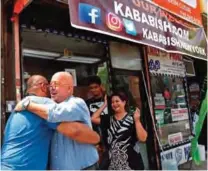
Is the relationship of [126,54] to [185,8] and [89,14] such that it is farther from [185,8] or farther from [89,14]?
[89,14]

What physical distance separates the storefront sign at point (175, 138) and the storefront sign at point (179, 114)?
1.18 ft

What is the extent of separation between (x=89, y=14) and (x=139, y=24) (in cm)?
97

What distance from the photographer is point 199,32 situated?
5387 mm

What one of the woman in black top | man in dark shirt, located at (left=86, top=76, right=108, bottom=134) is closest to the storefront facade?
man in dark shirt, located at (left=86, top=76, right=108, bottom=134)

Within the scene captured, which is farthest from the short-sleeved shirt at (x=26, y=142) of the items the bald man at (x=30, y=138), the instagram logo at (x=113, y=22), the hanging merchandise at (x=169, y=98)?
the hanging merchandise at (x=169, y=98)

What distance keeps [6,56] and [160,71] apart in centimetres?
345

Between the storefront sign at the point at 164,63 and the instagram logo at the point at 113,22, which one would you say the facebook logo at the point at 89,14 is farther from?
the storefront sign at the point at 164,63

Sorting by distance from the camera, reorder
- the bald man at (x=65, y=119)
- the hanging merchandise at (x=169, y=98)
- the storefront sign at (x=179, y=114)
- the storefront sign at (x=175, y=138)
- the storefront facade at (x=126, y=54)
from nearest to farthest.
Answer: the bald man at (x=65, y=119) → the storefront facade at (x=126, y=54) → the hanging merchandise at (x=169, y=98) → the storefront sign at (x=175, y=138) → the storefront sign at (x=179, y=114)

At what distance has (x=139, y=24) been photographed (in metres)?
3.81

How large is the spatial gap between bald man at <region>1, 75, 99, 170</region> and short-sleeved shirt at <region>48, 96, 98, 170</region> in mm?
67

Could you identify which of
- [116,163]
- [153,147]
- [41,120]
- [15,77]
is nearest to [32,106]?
[41,120]

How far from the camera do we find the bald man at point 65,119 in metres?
2.15

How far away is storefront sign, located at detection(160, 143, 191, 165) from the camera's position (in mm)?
5562

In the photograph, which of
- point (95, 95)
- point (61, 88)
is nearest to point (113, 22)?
point (61, 88)
